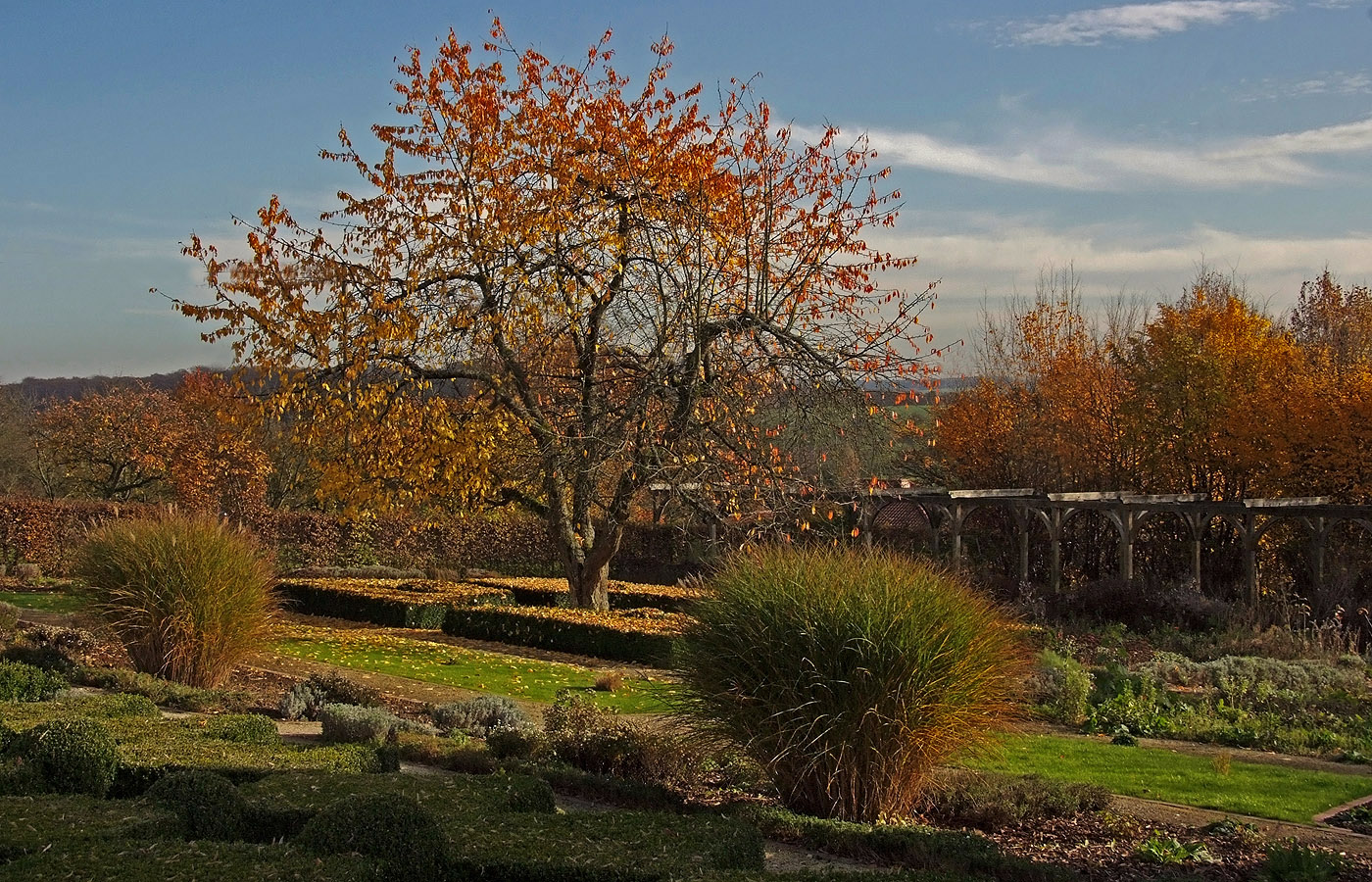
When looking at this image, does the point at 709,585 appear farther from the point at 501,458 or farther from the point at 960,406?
the point at 960,406

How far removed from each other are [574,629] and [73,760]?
27.9 ft

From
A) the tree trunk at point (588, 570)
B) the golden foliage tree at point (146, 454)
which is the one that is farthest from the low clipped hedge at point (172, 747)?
the golden foliage tree at point (146, 454)

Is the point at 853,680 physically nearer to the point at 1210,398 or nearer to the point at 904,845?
the point at 904,845

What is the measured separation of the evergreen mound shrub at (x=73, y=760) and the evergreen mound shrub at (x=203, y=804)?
2.46 feet

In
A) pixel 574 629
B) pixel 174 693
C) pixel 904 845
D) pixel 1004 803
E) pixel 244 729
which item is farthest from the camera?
pixel 574 629

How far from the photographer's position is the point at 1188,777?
7.32 meters

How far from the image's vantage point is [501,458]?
627 inches

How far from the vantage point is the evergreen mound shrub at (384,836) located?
165 inches

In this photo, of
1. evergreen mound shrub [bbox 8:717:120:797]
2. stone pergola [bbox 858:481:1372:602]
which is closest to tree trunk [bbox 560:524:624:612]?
stone pergola [bbox 858:481:1372:602]

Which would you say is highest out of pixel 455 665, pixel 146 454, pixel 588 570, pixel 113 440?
pixel 113 440

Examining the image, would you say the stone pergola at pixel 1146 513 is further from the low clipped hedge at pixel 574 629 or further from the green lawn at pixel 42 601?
the green lawn at pixel 42 601

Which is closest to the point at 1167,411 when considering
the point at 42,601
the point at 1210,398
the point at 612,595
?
the point at 1210,398

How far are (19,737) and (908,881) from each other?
465 cm

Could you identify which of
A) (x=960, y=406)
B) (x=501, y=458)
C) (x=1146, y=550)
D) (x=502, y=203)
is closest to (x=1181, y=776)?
(x=502, y=203)
